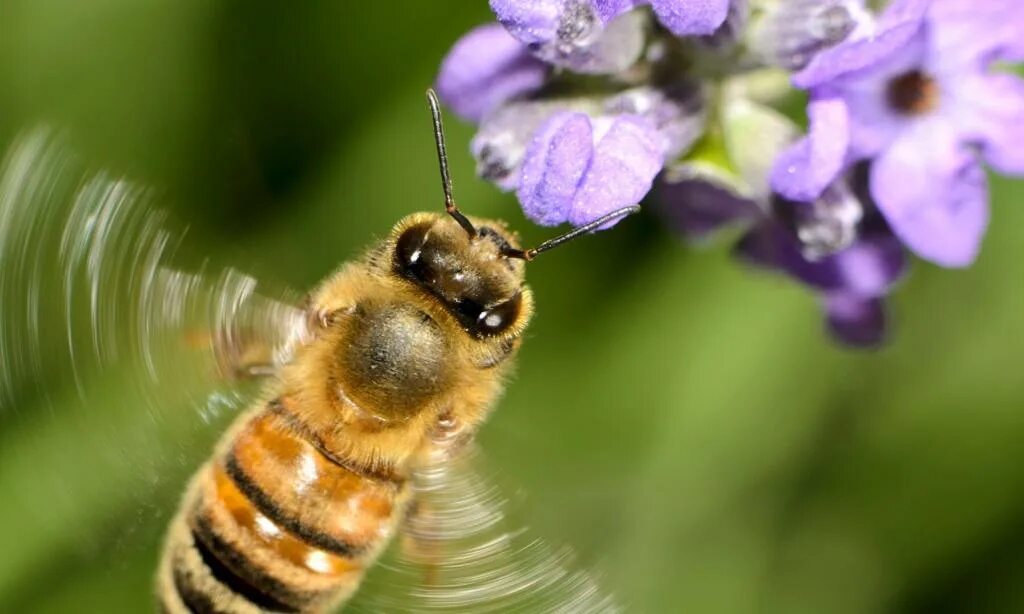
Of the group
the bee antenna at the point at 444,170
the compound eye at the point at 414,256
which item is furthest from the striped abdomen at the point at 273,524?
the bee antenna at the point at 444,170

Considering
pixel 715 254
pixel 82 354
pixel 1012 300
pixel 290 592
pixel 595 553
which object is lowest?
pixel 1012 300

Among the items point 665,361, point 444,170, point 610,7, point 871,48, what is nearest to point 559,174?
point 444,170

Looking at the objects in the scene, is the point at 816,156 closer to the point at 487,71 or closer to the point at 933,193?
the point at 933,193

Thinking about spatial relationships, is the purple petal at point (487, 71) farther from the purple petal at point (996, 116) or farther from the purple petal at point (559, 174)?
the purple petal at point (996, 116)

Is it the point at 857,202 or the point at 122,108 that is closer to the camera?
the point at 857,202

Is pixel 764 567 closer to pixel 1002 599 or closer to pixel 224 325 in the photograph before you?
pixel 1002 599

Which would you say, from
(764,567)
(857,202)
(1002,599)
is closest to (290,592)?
(857,202)
